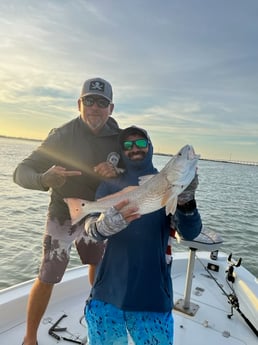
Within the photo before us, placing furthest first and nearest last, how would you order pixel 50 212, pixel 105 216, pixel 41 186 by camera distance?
pixel 50 212, pixel 41 186, pixel 105 216

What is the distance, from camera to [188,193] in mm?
2062

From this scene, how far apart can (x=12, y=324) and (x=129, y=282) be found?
6.15 feet

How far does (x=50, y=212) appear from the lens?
3.18 metres

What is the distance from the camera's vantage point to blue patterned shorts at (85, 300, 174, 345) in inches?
85.9

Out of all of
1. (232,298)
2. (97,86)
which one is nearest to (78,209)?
(97,86)

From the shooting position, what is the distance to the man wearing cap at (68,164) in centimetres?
295

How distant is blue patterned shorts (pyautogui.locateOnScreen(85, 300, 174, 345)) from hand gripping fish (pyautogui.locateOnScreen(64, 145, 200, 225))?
Answer: 0.70 meters

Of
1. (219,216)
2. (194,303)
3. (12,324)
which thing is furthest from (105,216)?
(219,216)

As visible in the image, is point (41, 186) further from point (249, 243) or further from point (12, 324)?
point (249, 243)

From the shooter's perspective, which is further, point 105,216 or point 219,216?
point 219,216

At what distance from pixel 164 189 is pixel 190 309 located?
242 cm

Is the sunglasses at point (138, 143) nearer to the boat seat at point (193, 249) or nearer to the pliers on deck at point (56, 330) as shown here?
the boat seat at point (193, 249)

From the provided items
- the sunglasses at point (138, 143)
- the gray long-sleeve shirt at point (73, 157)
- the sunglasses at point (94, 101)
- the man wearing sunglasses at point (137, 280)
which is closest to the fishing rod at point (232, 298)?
the man wearing sunglasses at point (137, 280)

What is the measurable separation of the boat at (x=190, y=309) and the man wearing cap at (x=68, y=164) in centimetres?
42
